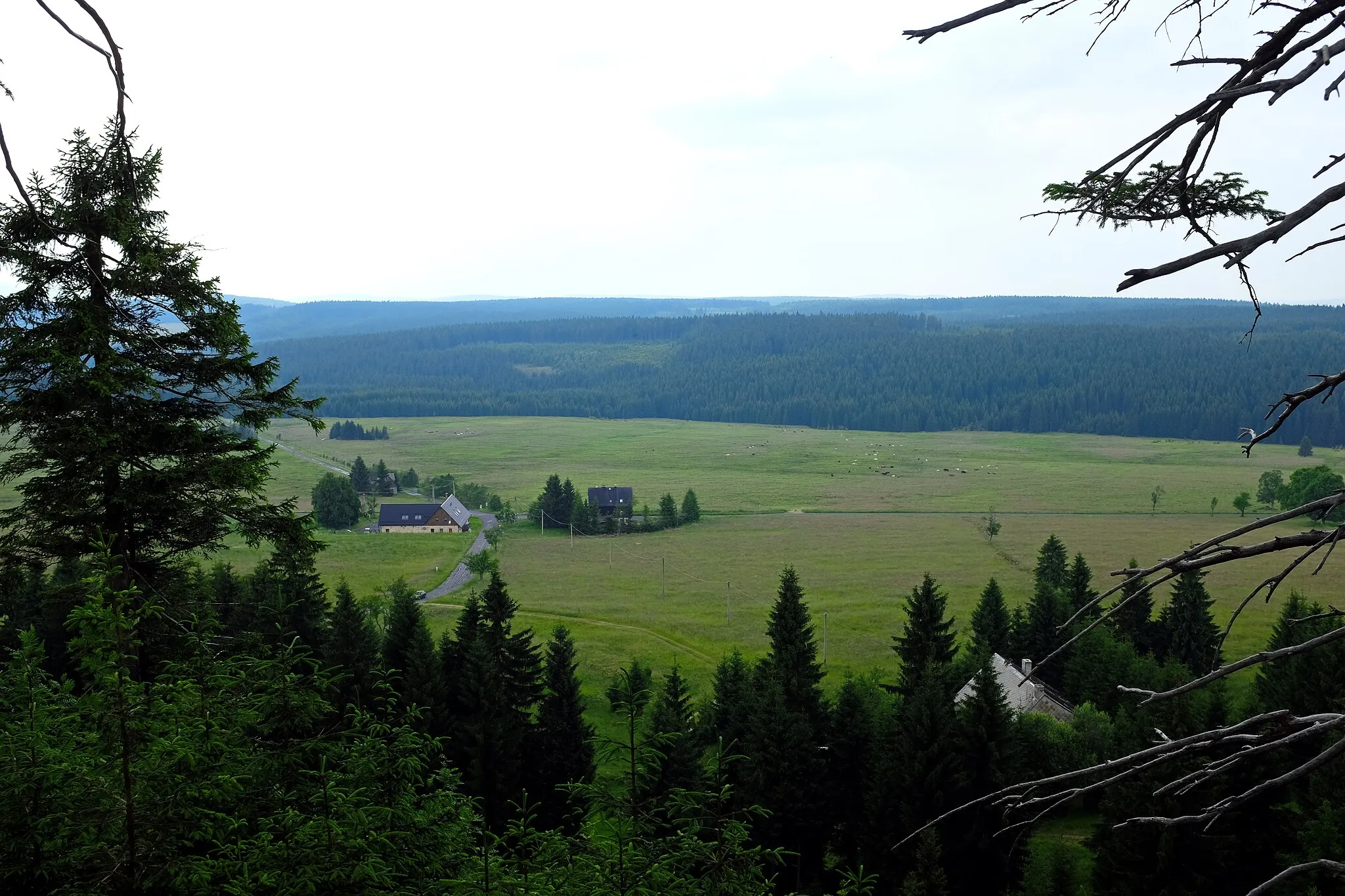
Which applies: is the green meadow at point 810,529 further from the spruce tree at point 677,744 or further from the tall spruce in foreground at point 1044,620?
the spruce tree at point 677,744

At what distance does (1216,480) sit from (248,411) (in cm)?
11139

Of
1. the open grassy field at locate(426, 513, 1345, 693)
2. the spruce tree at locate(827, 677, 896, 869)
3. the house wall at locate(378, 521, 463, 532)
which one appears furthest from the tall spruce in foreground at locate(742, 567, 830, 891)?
the house wall at locate(378, 521, 463, 532)

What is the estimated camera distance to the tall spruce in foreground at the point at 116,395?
955 centimetres

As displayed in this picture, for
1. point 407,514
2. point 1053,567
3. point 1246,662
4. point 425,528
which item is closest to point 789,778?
point 1246,662

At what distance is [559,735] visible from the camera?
2511cm

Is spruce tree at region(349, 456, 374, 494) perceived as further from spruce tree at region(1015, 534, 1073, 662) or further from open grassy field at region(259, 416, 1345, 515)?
spruce tree at region(1015, 534, 1073, 662)

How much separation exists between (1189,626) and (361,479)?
80.0 meters

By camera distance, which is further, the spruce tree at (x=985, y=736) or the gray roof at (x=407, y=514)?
the gray roof at (x=407, y=514)

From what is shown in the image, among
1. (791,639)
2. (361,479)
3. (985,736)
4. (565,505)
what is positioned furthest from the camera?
(361,479)

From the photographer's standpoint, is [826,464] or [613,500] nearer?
[613,500]

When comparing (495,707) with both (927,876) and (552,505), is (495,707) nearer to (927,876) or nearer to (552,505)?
(927,876)

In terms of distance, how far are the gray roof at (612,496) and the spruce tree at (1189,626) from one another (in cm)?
5207

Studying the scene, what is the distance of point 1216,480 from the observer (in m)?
102

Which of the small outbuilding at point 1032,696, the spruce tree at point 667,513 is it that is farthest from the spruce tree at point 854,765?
the spruce tree at point 667,513
